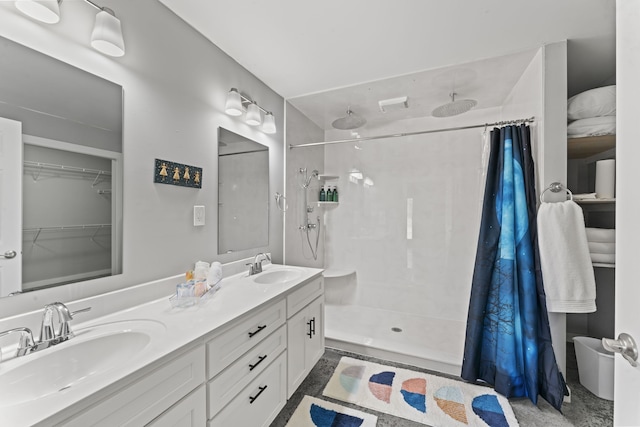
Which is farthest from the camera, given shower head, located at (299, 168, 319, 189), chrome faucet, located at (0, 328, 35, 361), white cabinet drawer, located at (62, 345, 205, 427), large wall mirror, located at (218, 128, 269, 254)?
shower head, located at (299, 168, 319, 189)

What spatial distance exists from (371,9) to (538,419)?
2.69m

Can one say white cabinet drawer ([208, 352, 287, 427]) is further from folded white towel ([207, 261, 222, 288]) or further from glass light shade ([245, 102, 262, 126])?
glass light shade ([245, 102, 262, 126])

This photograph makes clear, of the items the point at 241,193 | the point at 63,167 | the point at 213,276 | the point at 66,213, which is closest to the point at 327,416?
the point at 213,276

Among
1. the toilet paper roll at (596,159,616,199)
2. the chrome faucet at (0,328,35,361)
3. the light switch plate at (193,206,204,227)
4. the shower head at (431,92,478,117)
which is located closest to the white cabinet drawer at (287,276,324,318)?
the light switch plate at (193,206,204,227)

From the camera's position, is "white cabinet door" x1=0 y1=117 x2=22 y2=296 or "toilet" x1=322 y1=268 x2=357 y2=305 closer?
"white cabinet door" x1=0 y1=117 x2=22 y2=296

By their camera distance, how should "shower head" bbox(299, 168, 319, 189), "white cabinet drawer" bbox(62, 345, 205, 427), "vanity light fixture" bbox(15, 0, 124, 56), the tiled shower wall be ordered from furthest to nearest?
"shower head" bbox(299, 168, 319, 189), the tiled shower wall, "vanity light fixture" bbox(15, 0, 124, 56), "white cabinet drawer" bbox(62, 345, 205, 427)

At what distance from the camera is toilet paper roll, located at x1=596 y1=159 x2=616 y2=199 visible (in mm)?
1827

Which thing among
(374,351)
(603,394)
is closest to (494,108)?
(603,394)

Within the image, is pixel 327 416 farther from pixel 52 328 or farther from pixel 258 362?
pixel 52 328

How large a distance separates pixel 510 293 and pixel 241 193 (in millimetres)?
2115

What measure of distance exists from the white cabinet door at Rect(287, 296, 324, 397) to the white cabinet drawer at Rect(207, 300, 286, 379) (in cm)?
20

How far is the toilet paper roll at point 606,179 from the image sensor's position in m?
1.83

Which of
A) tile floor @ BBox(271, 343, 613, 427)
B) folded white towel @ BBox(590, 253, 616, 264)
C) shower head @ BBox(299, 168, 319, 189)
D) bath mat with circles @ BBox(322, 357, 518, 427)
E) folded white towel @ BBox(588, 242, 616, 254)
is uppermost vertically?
shower head @ BBox(299, 168, 319, 189)

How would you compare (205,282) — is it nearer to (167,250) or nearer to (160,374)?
(167,250)
